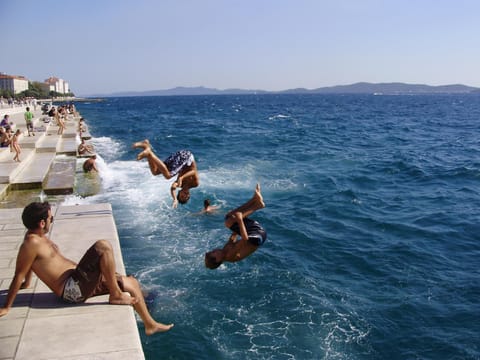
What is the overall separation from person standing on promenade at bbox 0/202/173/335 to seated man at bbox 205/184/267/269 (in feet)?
4.88

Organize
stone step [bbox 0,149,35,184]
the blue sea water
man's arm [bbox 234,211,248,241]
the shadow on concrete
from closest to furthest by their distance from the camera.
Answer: the shadow on concrete
man's arm [bbox 234,211,248,241]
the blue sea water
stone step [bbox 0,149,35,184]

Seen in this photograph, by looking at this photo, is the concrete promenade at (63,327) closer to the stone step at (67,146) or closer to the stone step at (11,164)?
the stone step at (11,164)

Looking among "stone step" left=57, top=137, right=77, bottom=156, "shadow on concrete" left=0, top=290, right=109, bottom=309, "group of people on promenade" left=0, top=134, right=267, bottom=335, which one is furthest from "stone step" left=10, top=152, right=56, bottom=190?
"group of people on promenade" left=0, top=134, right=267, bottom=335

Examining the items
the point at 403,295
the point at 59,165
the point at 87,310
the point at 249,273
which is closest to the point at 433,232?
the point at 403,295

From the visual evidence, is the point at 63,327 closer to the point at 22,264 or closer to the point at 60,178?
the point at 22,264

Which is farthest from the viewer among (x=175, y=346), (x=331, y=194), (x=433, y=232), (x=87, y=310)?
(x=331, y=194)

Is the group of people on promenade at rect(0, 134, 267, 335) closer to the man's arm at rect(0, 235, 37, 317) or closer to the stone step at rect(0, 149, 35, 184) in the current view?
the man's arm at rect(0, 235, 37, 317)

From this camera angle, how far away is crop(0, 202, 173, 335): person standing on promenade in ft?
18.1

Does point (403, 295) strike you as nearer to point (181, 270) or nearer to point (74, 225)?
point (181, 270)

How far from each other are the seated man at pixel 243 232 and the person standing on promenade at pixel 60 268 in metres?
1.49

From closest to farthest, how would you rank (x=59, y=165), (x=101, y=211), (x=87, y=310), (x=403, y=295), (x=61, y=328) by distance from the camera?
(x=61, y=328)
(x=87, y=310)
(x=101, y=211)
(x=403, y=295)
(x=59, y=165)

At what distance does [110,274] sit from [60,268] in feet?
2.28

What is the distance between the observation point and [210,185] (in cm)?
2267

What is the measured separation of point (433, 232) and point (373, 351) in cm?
860
